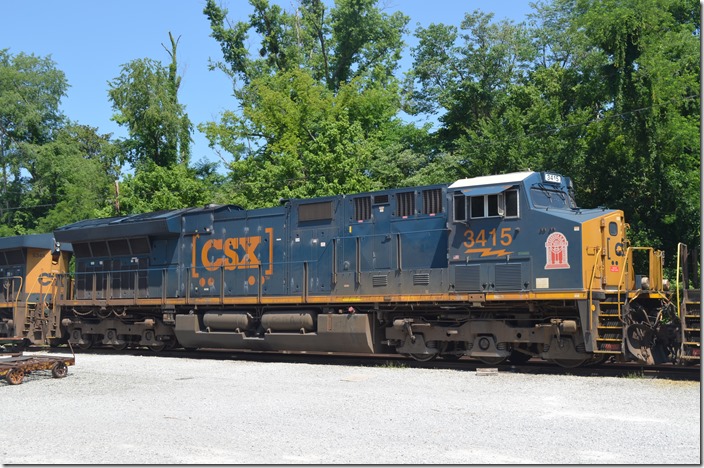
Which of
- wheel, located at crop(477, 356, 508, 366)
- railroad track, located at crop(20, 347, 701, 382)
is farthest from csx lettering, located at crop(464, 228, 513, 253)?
railroad track, located at crop(20, 347, 701, 382)

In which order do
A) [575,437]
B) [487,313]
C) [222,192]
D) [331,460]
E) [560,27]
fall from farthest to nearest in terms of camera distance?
1. [560,27]
2. [222,192]
3. [487,313]
4. [575,437]
5. [331,460]

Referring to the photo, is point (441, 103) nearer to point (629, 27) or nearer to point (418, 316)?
point (629, 27)

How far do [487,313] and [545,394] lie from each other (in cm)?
336

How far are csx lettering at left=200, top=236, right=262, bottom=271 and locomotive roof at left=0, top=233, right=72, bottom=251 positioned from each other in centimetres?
615

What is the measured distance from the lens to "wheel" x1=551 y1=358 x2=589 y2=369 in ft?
42.0

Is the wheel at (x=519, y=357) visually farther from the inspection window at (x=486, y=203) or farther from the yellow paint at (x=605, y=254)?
the inspection window at (x=486, y=203)

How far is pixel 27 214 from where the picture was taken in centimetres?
4575

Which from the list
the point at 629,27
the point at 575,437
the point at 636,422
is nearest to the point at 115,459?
the point at 575,437

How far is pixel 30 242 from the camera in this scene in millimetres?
20734

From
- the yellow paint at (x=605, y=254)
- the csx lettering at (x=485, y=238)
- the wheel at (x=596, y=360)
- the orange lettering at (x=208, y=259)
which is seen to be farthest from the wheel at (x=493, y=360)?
the orange lettering at (x=208, y=259)

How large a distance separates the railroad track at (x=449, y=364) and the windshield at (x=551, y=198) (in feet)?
9.59

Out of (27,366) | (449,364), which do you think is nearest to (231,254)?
(27,366)

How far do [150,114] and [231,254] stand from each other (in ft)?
69.0

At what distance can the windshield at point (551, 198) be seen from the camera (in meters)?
13.2
